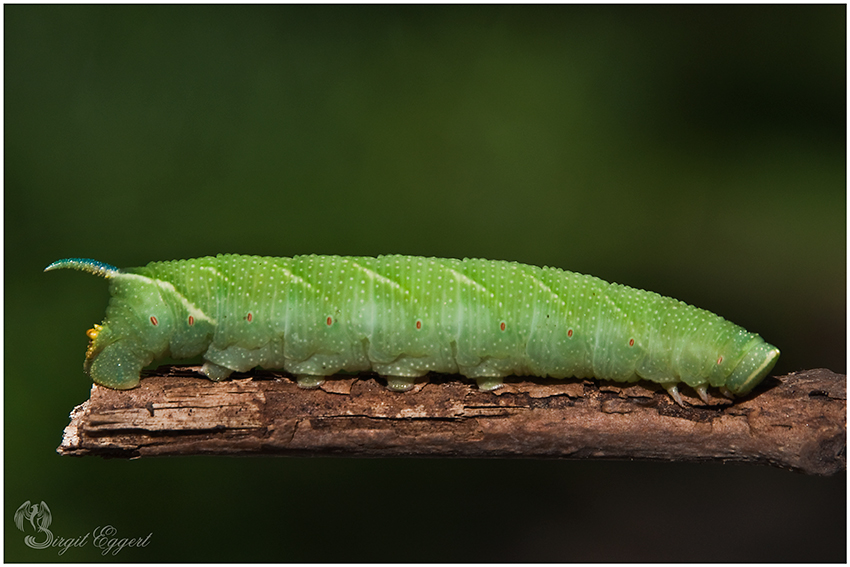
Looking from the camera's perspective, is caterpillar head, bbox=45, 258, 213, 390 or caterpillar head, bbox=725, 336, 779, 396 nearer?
caterpillar head, bbox=725, 336, 779, 396

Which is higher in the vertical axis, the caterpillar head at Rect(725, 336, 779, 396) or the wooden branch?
the caterpillar head at Rect(725, 336, 779, 396)

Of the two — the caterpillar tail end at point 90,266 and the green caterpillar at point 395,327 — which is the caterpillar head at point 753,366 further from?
the caterpillar tail end at point 90,266

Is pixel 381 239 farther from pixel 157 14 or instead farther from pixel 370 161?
pixel 157 14

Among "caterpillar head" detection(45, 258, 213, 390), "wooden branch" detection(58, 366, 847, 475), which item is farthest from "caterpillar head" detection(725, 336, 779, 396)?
"caterpillar head" detection(45, 258, 213, 390)

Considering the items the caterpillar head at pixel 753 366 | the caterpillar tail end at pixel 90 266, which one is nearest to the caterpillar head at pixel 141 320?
the caterpillar tail end at pixel 90 266

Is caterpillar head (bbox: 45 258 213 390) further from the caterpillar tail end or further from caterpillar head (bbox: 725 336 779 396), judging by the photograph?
caterpillar head (bbox: 725 336 779 396)

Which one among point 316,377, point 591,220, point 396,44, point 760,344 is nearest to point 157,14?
point 396,44
